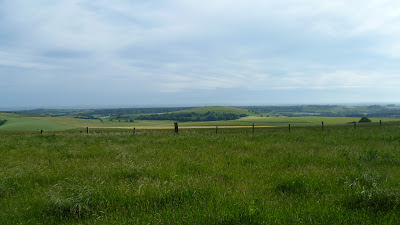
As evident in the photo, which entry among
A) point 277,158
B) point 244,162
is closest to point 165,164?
point 244,162

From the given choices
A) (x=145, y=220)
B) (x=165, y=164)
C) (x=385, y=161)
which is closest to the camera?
(x=145, y=220)

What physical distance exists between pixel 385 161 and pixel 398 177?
357 cm

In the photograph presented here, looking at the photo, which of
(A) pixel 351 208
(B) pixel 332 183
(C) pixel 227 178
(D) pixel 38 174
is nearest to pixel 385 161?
(B) pixel 332 183

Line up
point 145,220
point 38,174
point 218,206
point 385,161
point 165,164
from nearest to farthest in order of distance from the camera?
point 145,220 < point 218,206 < point 38,174 < point 165,164 < point 385,161

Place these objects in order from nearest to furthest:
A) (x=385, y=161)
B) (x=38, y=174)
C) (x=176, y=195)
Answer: (x=176, y=195)
(x=38, y=174)
(x=385, y=161)

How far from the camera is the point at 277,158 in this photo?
37.9ft

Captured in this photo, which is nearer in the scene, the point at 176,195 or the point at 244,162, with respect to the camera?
the point at 176,195

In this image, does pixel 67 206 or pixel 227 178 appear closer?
pixel 67 206

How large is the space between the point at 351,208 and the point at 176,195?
439cm

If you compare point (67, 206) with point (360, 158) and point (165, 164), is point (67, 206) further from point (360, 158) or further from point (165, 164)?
point (360, 158)

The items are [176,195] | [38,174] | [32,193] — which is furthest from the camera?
[38,174]

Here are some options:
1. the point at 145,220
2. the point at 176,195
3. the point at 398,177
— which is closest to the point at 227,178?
the point at 176,195

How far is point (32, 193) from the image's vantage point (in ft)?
23.7

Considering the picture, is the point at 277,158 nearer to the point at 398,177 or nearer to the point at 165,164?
the point at 398,177
